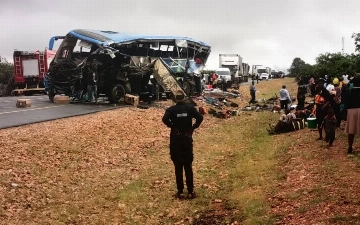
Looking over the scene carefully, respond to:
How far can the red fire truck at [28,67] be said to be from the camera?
1220 inches

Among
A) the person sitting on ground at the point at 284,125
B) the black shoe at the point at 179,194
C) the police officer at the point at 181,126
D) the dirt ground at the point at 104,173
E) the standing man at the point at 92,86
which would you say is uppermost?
the standing man at the point at 92,86

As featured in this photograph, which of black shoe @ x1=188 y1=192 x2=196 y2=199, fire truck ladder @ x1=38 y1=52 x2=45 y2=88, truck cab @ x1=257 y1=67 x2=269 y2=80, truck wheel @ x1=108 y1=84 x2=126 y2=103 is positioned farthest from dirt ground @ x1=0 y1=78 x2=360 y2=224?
truck cab @ x1=257 y1=67 x2=269 y2=80

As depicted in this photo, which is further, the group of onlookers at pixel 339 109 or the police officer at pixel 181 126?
the group of onlookers at pixel 339 109

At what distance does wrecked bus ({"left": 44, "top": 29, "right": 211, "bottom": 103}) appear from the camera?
19.0 meters

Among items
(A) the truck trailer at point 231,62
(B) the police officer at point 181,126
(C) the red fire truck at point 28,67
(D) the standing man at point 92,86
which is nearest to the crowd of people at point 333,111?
(B) the police officer at point 181,126

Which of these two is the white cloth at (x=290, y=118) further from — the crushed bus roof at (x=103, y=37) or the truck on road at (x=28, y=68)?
the truck on road at (x=28, y=68)

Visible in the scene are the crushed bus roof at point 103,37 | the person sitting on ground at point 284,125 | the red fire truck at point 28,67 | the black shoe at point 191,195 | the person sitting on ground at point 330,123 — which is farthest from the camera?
the red fire truck at point 28,67

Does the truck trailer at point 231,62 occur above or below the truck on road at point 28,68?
above

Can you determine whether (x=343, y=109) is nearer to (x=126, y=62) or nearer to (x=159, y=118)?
(x=159, y=118)

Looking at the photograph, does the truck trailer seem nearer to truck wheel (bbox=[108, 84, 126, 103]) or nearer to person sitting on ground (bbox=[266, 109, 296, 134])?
truck wheel (bbox=[108, 84, 126, 103])

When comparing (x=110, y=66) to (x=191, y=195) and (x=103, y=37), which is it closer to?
(x=103, y=37)

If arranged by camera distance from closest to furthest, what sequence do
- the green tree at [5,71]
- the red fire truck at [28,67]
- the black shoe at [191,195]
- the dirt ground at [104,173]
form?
1. the dirt ground at [104,173]
2. the black shoe at [191,195]
3. the red fire truck at [28,67]
4. the green tree at [5,71]

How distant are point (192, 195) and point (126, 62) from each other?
13.2m

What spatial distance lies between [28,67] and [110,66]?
46.2 feet
